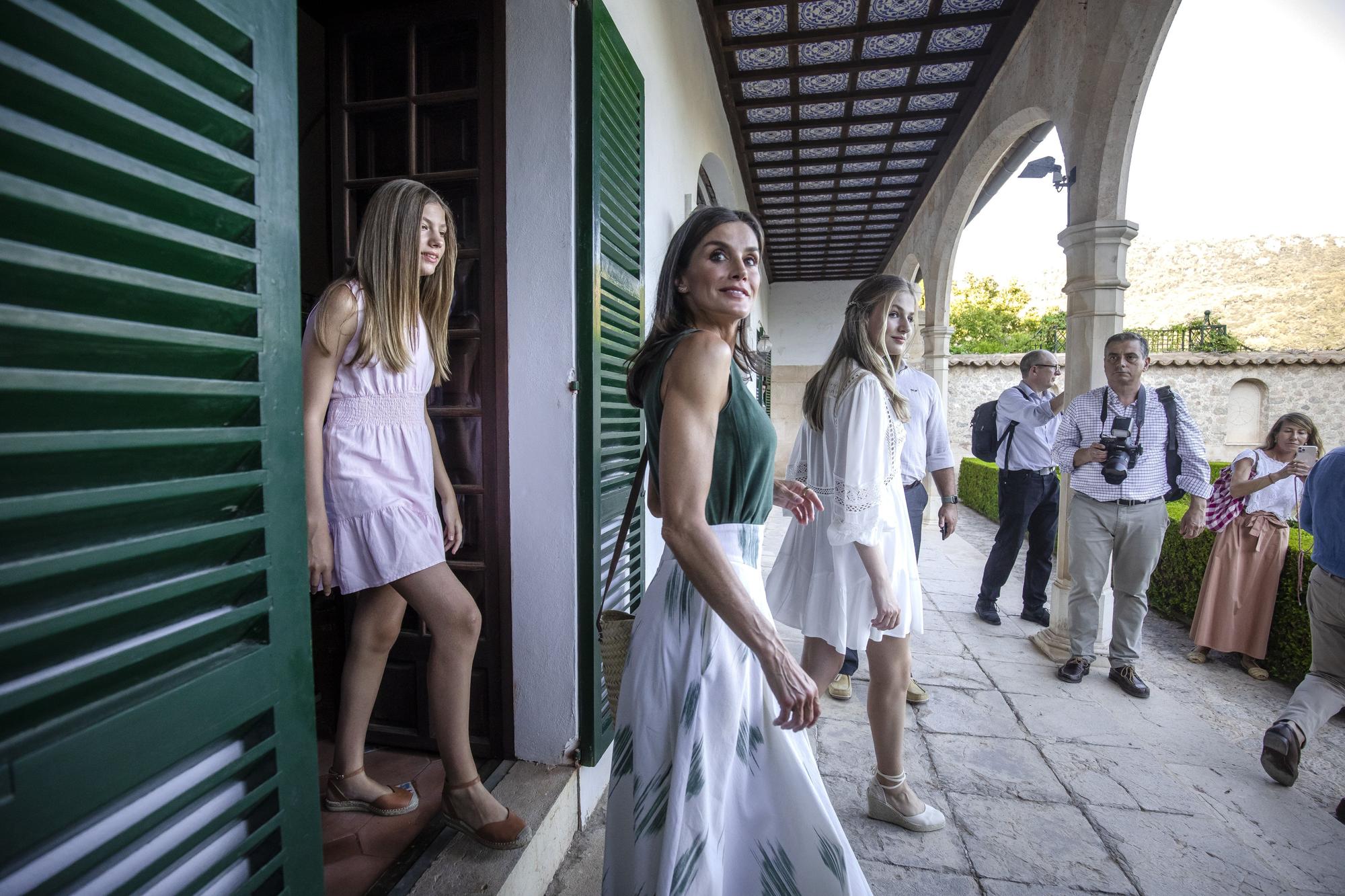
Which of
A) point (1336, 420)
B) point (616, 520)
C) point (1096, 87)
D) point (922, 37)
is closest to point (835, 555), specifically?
point (616, 520)

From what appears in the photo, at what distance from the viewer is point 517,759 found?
241 cm

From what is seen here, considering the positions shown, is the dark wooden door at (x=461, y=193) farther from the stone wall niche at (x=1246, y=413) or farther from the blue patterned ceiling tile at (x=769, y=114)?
the stone wall niche at (x=1246, y=413)

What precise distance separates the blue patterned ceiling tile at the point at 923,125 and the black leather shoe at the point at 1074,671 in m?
5.68

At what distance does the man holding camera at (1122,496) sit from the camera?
3.69m

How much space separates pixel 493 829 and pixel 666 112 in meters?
3.51

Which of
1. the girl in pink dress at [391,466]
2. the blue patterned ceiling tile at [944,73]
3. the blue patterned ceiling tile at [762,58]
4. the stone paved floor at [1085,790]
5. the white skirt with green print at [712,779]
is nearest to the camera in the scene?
the white skirt with green print at [712,779]

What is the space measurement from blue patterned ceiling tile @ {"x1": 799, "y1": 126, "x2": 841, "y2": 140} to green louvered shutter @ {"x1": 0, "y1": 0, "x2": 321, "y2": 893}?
7143 millimetres

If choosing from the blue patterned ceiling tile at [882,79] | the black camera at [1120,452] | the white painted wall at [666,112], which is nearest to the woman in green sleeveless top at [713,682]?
the white painted wall at [666,112]

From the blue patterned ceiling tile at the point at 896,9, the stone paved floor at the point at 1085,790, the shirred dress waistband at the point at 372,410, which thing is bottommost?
the stone paved floor at the point at 1085,790

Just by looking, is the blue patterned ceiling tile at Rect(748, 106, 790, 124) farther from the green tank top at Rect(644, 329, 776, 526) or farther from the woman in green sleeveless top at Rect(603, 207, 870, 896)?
the green tank top at Rect(644, 329, 776, 526)

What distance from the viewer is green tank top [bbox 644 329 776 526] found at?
1.38m

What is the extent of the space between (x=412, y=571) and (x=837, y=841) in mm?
1250

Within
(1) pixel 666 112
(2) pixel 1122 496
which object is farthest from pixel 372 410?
(2) pixel 1122 496

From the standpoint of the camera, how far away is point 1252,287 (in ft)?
149
